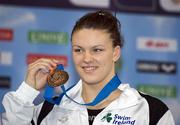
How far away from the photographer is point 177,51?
4.36 meters

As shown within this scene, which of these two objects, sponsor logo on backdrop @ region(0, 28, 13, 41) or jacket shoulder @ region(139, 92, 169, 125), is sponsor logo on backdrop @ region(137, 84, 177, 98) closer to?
sponsor logo on backdrop @ region(0, 28, 13, 41)

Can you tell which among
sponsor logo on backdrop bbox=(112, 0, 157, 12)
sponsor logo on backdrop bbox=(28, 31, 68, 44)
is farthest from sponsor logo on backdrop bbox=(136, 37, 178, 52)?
sponsor logo on backdrop bbox=(28, 31, 68, 44)

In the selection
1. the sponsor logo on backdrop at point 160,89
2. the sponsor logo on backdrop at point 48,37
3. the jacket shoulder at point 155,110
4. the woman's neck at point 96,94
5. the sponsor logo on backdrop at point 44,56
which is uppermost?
the sponsor logo on backdrop at point 48,37

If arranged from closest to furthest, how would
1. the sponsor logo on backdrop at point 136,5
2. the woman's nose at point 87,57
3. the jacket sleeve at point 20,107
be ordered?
1. the woman's nose at point 87,57
2. the jacket sleeve at point 20,107
3. the sponsor logo on backdrop at point 136,5

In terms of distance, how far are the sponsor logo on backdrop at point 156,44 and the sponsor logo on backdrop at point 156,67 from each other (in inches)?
5.0

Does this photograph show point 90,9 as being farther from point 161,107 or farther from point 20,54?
point 161,107

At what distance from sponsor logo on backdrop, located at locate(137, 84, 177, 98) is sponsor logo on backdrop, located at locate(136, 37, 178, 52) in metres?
0.33

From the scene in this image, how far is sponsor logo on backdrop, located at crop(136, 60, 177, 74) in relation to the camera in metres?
4.32

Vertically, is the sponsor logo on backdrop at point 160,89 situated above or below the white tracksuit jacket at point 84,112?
below

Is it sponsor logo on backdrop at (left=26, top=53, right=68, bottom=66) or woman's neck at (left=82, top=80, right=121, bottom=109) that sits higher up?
sponsor logo on backdrop at (left=26, top=53, right=68, bottom=66)

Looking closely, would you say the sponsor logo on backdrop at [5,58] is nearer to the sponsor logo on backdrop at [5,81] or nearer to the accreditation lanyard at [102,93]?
the sponsor logo on backdrop at [5,81]

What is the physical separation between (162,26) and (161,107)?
6.92 feet

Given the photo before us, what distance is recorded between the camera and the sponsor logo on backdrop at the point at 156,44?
4316mm

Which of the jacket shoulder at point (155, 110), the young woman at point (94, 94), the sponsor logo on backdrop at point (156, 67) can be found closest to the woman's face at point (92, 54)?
the young woman at point (94, 94)
